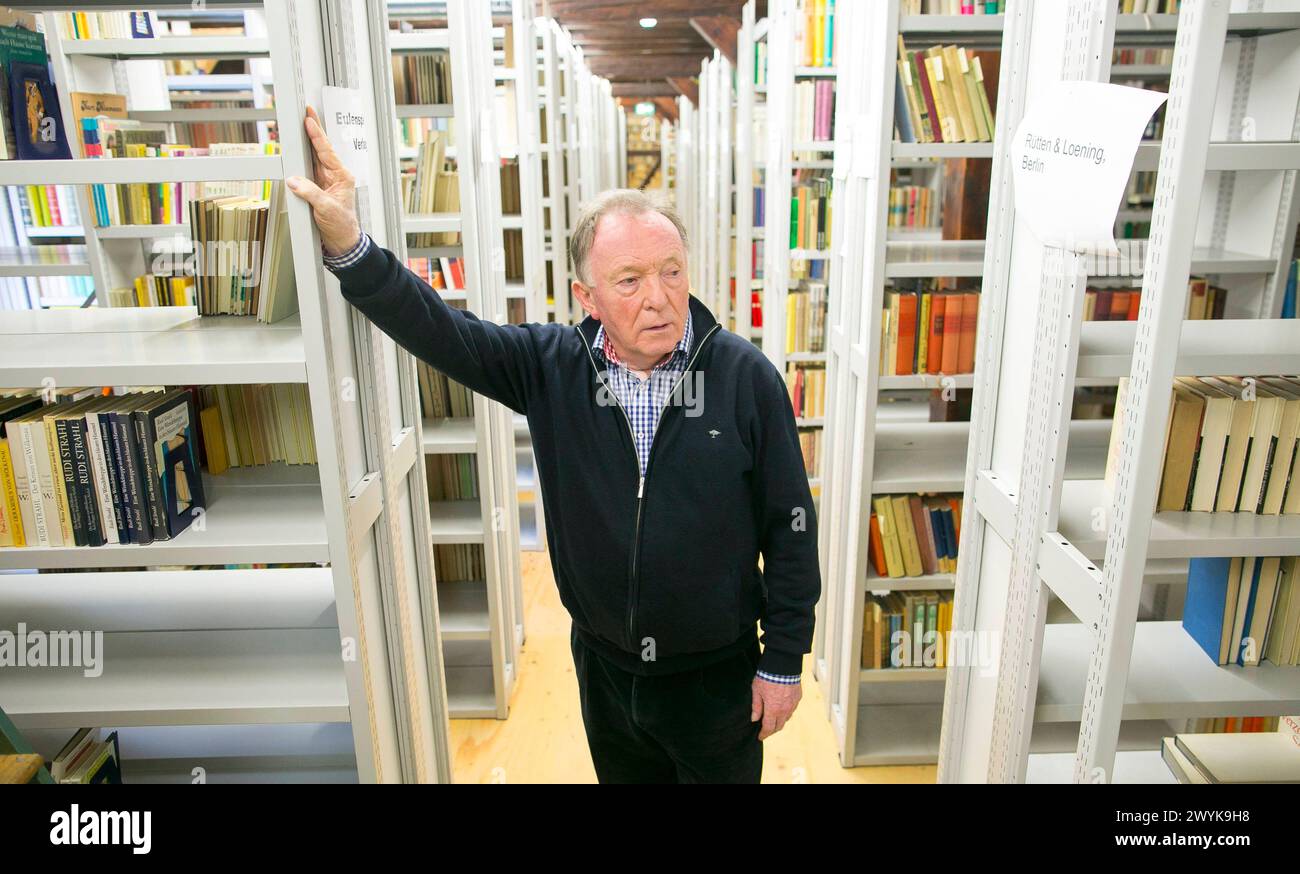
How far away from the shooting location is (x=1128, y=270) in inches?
62.0

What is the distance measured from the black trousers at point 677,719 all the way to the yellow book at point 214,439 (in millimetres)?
853

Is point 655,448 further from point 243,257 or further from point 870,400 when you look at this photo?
point 870,400

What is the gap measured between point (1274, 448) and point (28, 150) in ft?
8.52

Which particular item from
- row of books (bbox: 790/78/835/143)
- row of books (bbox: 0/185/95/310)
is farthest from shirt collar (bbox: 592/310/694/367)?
row of books (bbox: 0/185/95/310)

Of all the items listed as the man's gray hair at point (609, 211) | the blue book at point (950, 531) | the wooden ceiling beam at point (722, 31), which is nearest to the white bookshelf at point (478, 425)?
the man's gray hair at point (609, 211)

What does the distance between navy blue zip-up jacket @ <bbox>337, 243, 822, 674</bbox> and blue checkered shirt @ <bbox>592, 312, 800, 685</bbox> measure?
0.7 inches

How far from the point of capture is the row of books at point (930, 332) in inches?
104

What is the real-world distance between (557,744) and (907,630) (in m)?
1.24

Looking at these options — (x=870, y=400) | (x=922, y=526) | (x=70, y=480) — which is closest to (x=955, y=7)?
(x=870, y=400)

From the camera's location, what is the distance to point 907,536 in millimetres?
2752

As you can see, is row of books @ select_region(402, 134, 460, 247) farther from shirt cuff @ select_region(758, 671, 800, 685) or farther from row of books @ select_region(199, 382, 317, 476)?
shirt cuff @ select_region(758, 671, 800, 685)

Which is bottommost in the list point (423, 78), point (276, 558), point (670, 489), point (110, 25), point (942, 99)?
point (276, 558)
